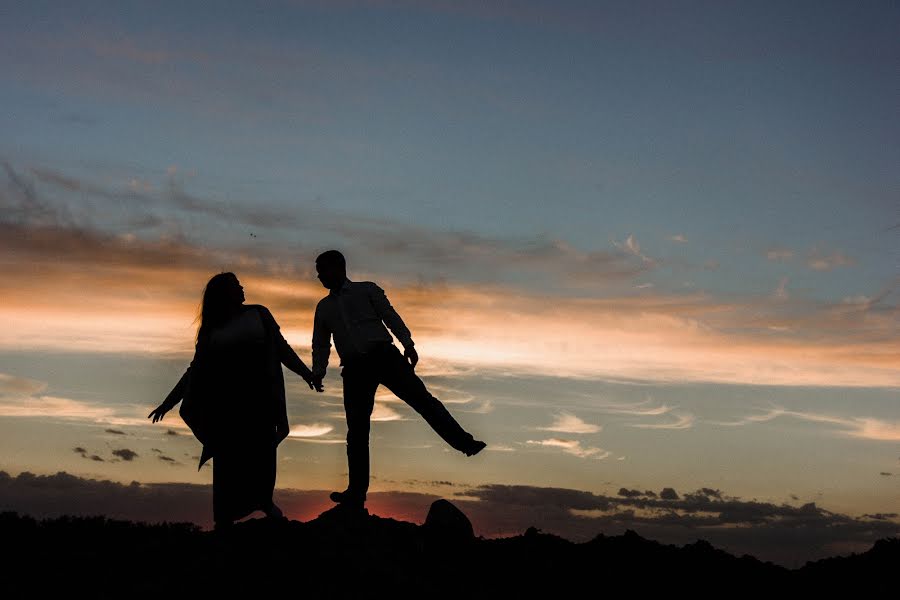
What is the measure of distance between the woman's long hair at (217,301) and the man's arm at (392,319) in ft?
5.48

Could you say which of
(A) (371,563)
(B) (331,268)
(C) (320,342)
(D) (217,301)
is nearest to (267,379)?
(C) (320,342)

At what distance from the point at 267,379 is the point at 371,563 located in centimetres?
261

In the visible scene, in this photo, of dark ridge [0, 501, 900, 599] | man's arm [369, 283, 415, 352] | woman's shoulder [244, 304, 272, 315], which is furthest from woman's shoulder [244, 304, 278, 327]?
dark ridge [0, 501, 900, 599]

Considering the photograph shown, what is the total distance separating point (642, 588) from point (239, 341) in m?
5.46

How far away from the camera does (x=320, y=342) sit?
1276 centimetres

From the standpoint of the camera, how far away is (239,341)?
12.1 m

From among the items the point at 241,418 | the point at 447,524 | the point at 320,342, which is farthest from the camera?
the point at 447,524

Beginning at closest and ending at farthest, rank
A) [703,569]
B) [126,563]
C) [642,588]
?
[126,563] < [642,588] < [703,569]

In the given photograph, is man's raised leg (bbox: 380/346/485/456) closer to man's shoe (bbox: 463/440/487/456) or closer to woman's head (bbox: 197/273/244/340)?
man's shoe (bbox: 463/440/487/456)

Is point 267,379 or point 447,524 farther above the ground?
point 267,379

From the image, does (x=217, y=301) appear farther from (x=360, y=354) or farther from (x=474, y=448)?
(x=474, y=448)

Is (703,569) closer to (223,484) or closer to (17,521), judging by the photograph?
(223,484)

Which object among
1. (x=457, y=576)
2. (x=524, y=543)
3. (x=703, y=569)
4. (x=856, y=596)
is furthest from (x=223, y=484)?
(x=856, y=596)

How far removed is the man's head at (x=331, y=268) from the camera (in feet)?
41.5
